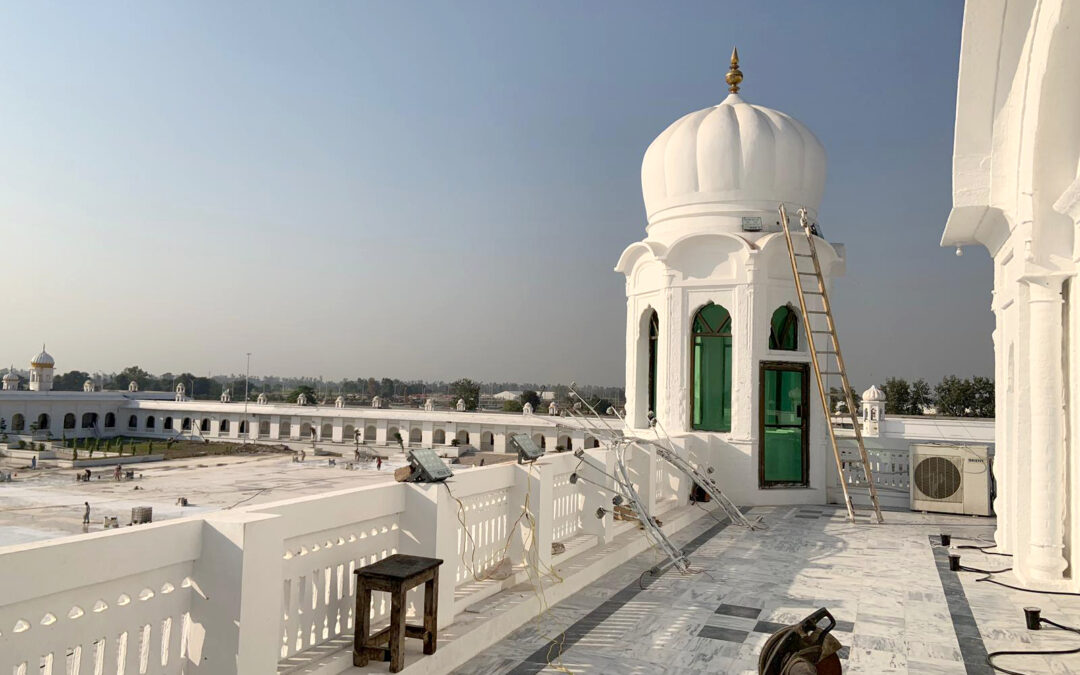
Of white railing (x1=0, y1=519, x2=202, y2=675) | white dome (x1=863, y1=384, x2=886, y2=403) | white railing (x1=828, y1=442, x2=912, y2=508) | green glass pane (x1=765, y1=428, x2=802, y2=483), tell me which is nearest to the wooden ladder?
white railing (x1=828, y1=442, x2=912, y2=508)

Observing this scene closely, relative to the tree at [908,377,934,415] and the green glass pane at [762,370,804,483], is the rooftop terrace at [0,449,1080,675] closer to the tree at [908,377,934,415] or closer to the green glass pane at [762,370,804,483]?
the green glass pane at [762,370,804,483]

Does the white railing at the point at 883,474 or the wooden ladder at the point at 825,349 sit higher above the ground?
the wooden ladder at the point at 825,349

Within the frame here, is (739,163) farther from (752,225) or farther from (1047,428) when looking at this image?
(1047,428)

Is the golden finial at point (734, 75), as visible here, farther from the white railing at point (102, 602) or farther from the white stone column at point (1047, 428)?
the white railing at point (102, 602)

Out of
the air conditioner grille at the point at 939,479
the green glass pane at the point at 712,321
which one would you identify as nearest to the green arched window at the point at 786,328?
the green glass pane at the point at 712,321

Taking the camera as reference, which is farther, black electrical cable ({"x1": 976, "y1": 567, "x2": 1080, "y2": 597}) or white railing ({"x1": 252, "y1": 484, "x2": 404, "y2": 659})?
black electrical cable ({"x1": 976, "y1": 567, "x2": 1080, "y2": 597})

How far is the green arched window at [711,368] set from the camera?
36.4ft

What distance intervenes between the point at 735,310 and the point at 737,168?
2336 millimetres

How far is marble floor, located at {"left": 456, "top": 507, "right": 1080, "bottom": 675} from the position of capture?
4.56 metres

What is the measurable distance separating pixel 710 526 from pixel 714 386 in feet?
8.92

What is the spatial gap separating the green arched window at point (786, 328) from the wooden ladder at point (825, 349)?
27cm

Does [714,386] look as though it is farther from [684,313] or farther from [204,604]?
[204,604]

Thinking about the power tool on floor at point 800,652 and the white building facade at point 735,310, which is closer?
the power tool on floor at point 800,652

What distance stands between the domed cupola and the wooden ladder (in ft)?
2.21
